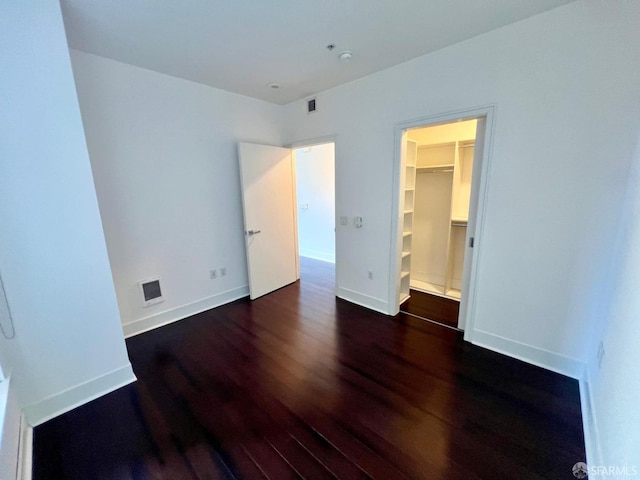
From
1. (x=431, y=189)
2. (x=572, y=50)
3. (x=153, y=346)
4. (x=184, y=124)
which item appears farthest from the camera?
(x=431, y=189)

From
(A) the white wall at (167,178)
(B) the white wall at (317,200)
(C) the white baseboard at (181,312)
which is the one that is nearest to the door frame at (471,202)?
(A) the white wall at (167,178)

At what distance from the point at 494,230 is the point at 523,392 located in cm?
123

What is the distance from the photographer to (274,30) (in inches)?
75.7

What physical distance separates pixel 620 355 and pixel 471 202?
142 centimetres

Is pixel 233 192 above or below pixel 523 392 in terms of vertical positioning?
above

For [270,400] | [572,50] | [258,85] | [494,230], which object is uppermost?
[258,85]

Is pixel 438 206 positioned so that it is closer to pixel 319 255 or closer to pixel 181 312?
pixel 319 255

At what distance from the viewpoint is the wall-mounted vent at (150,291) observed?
8.88ft

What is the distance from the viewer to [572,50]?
1.72 meters

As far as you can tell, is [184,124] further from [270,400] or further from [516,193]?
[516,193]

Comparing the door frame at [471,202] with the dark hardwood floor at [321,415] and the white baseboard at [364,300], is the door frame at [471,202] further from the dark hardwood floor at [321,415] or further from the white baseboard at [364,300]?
the dark hardwood floor at [321,415]

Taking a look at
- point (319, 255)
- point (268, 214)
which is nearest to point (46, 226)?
point (268, 214)

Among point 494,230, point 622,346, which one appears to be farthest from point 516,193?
point 622,346

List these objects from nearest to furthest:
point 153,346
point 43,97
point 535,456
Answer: point 535,456 → point 43,97 → point 153,346
